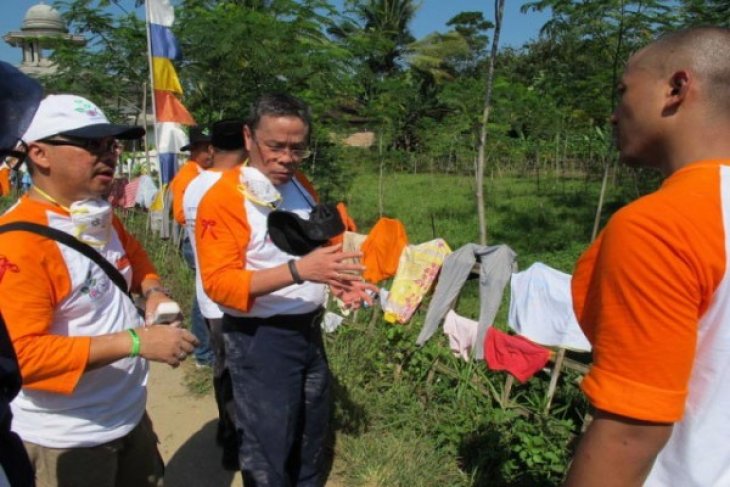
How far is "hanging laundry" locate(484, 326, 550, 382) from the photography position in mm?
3301

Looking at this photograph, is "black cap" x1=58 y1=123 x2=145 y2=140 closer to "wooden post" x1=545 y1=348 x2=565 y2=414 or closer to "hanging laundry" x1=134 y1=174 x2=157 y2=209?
"wooden post" x1=545 y1=348 x2=565 y2=414

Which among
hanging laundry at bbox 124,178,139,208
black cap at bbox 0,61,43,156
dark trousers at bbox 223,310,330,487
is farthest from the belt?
hanging laundry at bbox 124,178,139,208

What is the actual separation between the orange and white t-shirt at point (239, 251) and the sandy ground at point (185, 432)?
1.39 m

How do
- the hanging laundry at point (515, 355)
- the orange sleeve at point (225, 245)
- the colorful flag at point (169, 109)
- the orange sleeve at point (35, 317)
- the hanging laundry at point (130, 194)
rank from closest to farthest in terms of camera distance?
the orange sleeve at point (35, 317) < the orange sleeve at point (225, 245) < the hanging laundry at point (515, 355) < the colorful flag at point (169, 109) < the hanging laundry at point (130, 194)

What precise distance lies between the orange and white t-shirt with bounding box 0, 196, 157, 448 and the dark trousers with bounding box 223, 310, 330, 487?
0.47 metres

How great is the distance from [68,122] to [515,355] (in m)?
2.52

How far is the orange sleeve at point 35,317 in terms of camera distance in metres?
1.62

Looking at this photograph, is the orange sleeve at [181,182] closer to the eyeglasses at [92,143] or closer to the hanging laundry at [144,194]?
the eyeglasses at [92,143]

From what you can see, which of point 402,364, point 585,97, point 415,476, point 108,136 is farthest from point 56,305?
point 585,97

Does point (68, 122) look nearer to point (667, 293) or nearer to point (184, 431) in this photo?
point (667, 293)

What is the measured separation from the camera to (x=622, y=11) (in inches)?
237

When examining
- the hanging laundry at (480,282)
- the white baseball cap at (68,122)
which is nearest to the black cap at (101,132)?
the white baseball cap at (68,122)

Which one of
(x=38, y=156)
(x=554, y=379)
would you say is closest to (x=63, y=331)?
(x=38, y=156)

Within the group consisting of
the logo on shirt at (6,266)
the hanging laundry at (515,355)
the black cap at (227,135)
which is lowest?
the hanging laundry at (515,355)
